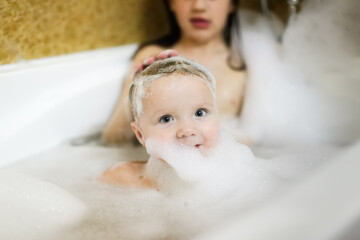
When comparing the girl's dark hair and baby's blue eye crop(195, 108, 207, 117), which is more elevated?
baby's blue eye crop(195, 108, 207, 117)

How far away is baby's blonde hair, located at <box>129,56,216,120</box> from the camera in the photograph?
95 cm

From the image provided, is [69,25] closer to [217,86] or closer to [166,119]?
[217,86]

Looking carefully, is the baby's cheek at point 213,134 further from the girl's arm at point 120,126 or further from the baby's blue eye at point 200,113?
the girl's arm at point 120,126

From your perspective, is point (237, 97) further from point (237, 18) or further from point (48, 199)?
point (48, 199)

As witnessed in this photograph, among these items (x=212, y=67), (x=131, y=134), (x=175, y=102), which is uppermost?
(x=175, y=102)

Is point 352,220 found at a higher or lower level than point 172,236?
higher

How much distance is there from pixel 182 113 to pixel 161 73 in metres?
0.11

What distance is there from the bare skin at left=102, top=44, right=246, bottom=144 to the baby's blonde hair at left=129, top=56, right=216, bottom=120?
0.31 metres

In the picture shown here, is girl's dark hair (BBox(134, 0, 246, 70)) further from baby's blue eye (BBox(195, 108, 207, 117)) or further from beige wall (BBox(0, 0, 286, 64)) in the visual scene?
baby's blue eye (BBox(195, 108, 207, 117))

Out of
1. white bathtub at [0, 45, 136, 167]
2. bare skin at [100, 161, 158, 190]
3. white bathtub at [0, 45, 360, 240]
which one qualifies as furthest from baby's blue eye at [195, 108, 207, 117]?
white bathtub at [0, 45, 136, 167]

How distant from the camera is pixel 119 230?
2.81ft

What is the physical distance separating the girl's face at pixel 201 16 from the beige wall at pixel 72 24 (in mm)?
205

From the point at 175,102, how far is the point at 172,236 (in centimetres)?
30

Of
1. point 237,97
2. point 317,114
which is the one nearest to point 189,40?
point 237,97
